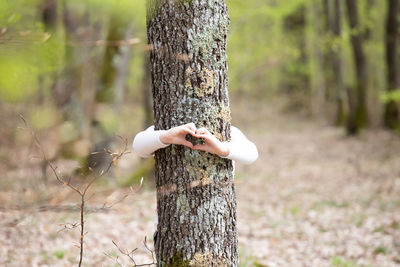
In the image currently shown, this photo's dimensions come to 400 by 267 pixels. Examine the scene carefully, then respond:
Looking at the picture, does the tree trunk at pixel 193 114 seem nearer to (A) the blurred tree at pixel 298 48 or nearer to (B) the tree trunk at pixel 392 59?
(B) the tree trunk at pixel 392 59

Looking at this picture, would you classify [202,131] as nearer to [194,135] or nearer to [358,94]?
[194,135]

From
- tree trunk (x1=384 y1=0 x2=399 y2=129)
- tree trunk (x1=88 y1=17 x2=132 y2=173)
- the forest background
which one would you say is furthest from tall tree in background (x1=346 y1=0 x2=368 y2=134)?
tree trunk (x1=88 y1=17 x2=132 y2=173)

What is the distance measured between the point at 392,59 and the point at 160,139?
1368 centimetres

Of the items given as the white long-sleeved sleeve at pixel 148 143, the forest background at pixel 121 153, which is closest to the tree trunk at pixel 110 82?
the forest background at pixel 121 153

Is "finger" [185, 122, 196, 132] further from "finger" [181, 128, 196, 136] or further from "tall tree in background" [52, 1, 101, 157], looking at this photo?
"tall tree in background" [52, 1, 101, 157]

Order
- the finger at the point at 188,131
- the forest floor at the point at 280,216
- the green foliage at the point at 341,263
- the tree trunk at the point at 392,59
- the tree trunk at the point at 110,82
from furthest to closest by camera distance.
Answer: the tree trunk at the point at 392,59, the tree trunk at the point at 110,82, the green foliage at the point at 341,263, the forest floor at the point at 280,216, the finger at the point at 188,131

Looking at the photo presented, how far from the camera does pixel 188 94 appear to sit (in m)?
2.55

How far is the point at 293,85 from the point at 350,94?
12.0m

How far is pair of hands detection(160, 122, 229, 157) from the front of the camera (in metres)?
2.45

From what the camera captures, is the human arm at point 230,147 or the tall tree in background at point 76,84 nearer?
the human arm at point 230,147

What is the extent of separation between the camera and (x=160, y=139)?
2535 mm

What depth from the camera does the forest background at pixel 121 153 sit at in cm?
326

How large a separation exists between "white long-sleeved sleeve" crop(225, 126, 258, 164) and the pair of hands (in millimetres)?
70

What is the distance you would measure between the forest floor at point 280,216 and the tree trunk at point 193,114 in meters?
0.42
